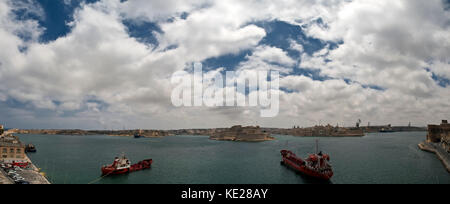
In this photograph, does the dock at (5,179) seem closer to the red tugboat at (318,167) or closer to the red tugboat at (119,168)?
the red tugboat at (119,168)

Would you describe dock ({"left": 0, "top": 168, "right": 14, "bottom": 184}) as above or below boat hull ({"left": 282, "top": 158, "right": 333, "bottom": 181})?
above

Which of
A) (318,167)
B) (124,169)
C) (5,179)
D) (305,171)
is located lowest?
(124,169)

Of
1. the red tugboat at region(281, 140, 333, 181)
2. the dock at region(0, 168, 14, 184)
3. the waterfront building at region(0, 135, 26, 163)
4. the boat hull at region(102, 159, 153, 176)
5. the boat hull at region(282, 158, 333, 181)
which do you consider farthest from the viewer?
the waterfront building at region(0, 135, 26, 163)

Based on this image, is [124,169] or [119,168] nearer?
[119,168]

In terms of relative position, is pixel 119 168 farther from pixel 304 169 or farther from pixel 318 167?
pixel 318 167

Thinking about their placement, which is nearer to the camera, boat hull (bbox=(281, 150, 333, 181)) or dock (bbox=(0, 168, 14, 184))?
dock (bbox=(0, 168, 14, 184))

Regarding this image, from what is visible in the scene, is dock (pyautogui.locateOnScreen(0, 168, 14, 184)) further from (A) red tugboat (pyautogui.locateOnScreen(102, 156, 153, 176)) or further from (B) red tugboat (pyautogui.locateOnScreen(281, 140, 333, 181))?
(B) red tugboat (pyautogui.locateOnScreen(281, 140, 333, 181))

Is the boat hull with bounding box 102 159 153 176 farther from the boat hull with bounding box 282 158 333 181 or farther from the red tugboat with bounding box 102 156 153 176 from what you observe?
the boat hull with bounding box 282 158 333 181

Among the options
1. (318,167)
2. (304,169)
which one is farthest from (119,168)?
(318,167)

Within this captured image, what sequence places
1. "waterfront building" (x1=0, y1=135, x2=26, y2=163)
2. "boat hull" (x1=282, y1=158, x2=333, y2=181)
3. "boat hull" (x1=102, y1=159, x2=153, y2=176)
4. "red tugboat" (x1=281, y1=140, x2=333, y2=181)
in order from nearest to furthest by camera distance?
"boat hull" (x1=282, y1=158, x2=333, y2=181), "red tugboat" (x1=281, y1=140, x2=333, y2=181), "boat hull" (x1=102, y1=159, x2=153, y2=176), "waterfront building" (x1=0, y1=135, x2=26, y2=163)

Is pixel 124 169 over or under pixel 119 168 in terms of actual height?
under

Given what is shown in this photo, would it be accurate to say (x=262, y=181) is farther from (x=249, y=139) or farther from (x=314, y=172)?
(x=249, y=139)

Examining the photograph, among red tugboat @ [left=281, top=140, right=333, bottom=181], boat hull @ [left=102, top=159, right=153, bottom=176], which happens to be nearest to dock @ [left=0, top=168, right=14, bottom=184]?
boat hull @ [left=102, top=159, right=153, bottom=176]

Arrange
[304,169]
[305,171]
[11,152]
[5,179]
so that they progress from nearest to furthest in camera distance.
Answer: [5,179] → [305,171] → [304,169] → [11,152]
